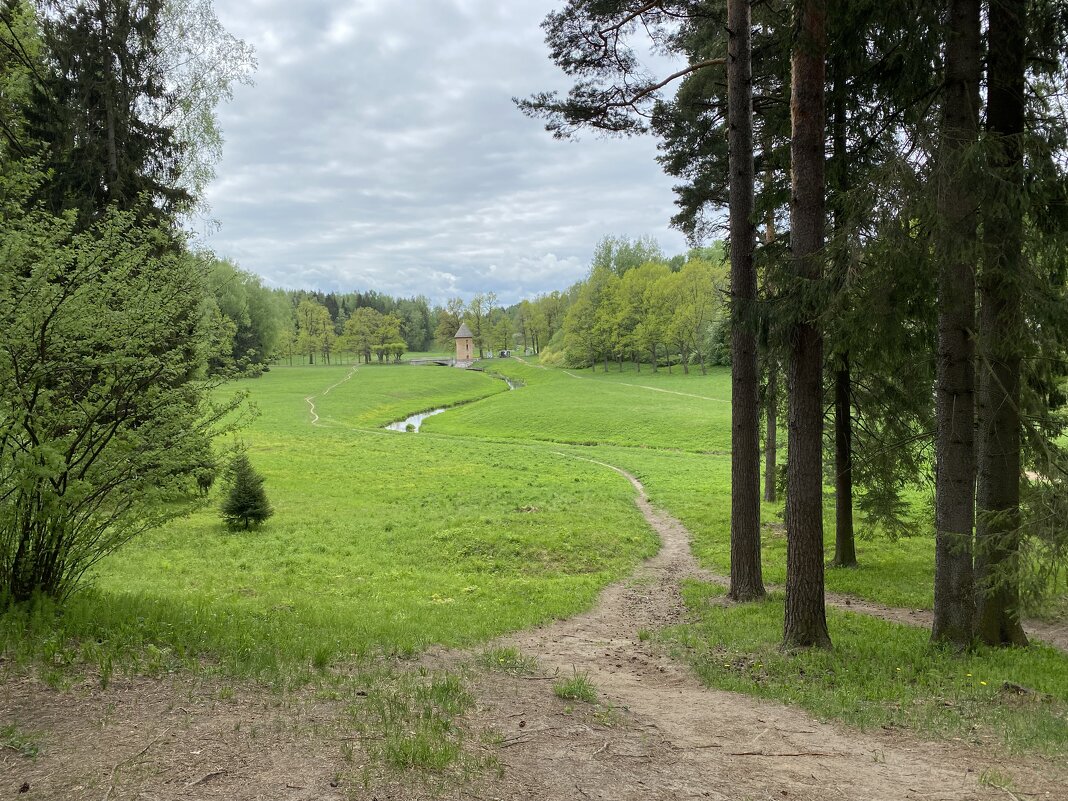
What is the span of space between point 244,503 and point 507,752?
14034 mm

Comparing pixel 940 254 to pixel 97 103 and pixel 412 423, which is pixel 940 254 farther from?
pixel 412 423

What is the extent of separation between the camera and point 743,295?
10305 mm

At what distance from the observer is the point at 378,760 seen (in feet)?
14.8

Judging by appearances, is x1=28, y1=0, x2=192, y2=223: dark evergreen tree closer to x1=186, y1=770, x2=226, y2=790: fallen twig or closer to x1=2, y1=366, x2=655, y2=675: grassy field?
x1=2, y1=366, x2=655, y2=675: grassy field

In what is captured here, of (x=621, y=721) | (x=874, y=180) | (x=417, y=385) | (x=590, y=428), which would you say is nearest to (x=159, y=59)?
(x=874, y=180)

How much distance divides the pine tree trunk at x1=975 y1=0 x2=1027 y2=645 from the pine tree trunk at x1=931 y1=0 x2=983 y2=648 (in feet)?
0.67

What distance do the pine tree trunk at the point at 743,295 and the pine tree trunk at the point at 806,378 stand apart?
2.04 meters

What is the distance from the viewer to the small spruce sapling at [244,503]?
54.7 ft

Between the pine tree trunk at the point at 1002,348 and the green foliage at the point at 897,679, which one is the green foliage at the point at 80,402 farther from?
the pine tree trunk at the point at 1002,348

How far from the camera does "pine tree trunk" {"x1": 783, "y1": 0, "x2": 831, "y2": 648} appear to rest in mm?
7797

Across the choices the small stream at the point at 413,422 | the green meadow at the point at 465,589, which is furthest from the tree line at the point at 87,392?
the small stream at the point at 413,422

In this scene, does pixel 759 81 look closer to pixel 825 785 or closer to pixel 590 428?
pixel 825 785

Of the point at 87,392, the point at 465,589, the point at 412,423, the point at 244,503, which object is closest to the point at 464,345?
the point at 412,423

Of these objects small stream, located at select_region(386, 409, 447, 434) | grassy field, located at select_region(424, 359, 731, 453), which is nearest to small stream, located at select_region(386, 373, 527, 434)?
small stream, located at select_region(386, 409, 447, 434)
